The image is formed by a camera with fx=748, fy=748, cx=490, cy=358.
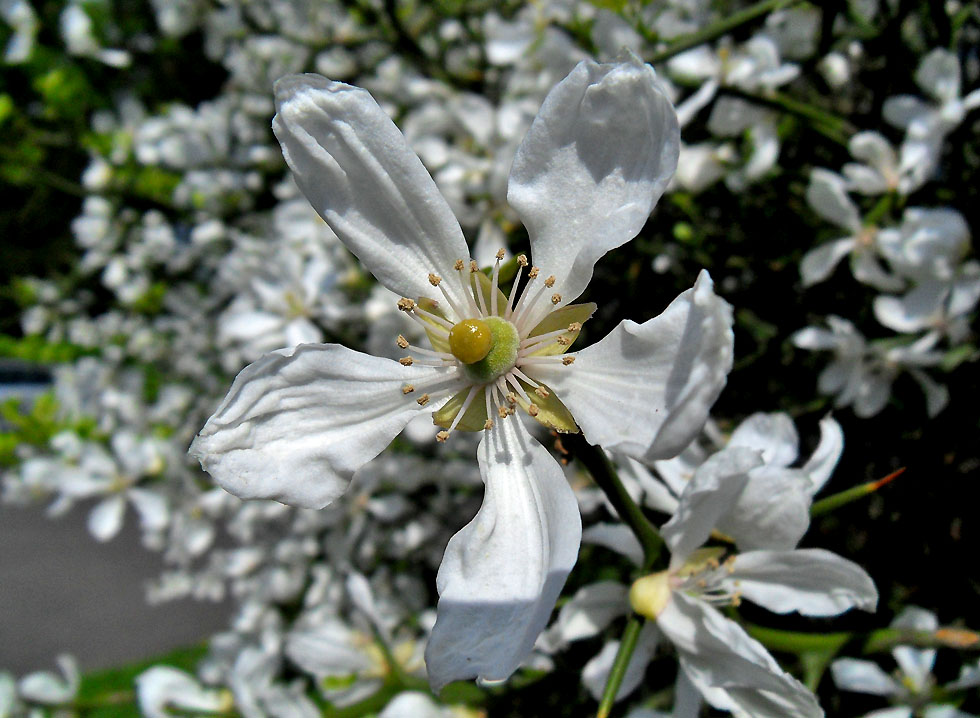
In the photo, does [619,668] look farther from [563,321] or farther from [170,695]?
[170,695]

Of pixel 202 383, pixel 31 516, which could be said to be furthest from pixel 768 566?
pixel 31 516

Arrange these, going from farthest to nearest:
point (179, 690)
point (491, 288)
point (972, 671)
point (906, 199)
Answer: point (179, 690)
point (906, 199)
point (972, 671)
point (491, 288)

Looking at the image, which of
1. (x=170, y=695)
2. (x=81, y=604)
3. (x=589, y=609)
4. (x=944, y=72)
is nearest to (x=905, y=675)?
(x=589, y=609)

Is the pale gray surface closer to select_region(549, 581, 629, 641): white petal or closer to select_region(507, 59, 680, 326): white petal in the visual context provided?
select_region(549, 581, 629, 641): white petal

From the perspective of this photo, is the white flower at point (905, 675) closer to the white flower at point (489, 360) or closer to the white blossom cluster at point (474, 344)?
the white blossom cluster at point (474, 344)

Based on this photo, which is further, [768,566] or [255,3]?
[255,3]

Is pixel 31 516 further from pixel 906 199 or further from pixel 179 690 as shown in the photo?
pixel 906 199
